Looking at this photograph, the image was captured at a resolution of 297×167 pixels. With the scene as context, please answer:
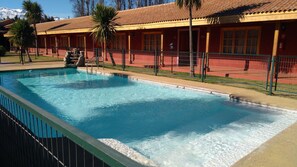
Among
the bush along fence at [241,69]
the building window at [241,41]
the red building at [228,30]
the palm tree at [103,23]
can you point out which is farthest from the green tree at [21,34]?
the building window at [241,41]

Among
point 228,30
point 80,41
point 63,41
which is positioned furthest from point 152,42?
point 63,41

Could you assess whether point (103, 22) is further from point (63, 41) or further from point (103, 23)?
point (63, 41)

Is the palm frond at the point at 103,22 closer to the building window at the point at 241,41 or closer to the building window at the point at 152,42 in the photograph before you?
the building window at the point at 152,42

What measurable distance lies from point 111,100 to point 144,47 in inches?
426

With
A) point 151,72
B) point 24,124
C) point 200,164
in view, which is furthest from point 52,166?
point 151,72

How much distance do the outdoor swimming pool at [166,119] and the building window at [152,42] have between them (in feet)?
22.7

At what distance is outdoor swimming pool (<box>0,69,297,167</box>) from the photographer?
17.7 ft

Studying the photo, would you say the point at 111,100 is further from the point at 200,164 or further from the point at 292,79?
the point at 292,79

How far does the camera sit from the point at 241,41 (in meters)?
14.0

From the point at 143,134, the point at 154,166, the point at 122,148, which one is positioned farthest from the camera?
the point at 143,134

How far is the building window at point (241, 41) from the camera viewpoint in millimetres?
13477

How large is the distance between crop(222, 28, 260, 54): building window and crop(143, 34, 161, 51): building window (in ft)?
17.8

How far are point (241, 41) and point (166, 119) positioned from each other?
863cm

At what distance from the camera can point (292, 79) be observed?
11.4 meters
